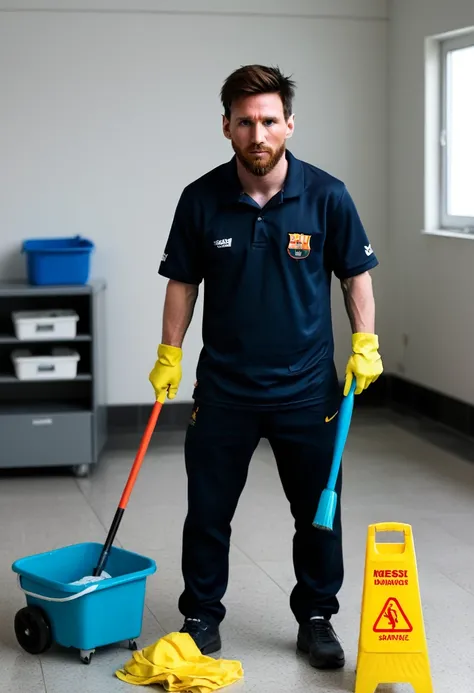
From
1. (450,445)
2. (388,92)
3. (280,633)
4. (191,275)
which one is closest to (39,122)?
(388,92)

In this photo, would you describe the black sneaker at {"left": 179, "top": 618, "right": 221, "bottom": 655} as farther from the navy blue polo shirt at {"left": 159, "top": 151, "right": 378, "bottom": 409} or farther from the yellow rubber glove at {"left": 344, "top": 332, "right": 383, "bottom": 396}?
the yellow rubber glove at {"left": 344, "top": 332, "right": 383, "bottom": 396}

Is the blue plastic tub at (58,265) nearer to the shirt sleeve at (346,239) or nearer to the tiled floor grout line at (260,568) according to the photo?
the tiled floor grout line at (260,568)

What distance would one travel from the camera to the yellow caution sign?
2.67 m

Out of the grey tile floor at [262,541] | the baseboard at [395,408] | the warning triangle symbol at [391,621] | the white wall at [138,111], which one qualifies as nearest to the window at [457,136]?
the white wall at [138,111]

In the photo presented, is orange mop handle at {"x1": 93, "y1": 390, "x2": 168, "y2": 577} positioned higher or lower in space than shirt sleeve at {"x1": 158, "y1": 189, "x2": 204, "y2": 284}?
lower

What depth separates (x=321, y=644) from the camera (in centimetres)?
289

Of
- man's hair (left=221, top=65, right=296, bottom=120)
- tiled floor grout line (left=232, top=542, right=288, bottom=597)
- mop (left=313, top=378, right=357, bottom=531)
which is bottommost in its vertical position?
tiled floor grout line (left=232, top=542, right=288, bottom=597)

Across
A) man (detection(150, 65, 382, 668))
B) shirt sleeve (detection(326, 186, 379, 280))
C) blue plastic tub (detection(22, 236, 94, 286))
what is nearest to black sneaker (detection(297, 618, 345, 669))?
man (detection(150, 65, 382, 668))

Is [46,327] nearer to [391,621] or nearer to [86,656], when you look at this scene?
[86,656]

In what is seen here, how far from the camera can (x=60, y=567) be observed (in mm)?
3156

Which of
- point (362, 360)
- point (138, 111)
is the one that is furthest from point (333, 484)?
point (138, 111)

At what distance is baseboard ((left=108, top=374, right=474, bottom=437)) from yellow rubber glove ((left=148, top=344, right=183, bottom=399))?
2674mm

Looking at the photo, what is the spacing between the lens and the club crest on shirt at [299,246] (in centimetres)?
278

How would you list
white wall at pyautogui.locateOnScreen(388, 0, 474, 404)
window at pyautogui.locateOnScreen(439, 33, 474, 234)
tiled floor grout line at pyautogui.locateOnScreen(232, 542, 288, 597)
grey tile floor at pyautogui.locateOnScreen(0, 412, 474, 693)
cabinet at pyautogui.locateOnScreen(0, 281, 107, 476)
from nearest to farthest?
grey tile floor at pyautogui.locateOnScreen(0, 412, 474, 693), tiled floor grout line at pyautogui.locateOnScreen(232, 542, 288, 597), cabinet at pyautogui.locateOnScreen(0, 281, 107, 476), white wall at pyautogui.locateOnScreen(388, 0, 474, 404), window at pyautogui.locateOnScreen(439, 33, 474, 234)
